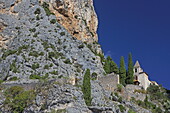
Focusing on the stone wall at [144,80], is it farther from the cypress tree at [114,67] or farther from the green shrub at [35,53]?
the green shrub at [35,53]

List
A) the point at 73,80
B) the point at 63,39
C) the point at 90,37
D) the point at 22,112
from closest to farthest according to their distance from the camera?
the point at 22,112 → the point at 73,80 → the point at 63,39 → the point at 90,37

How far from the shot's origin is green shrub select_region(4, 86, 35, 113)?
32.8 metres

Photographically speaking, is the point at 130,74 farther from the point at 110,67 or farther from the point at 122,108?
the point at 122,108

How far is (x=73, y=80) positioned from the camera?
35719 millimetres

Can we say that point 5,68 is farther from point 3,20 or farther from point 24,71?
point 3,20

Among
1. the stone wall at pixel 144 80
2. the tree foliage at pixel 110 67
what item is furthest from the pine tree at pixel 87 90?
the stone wall at pixel 144 80

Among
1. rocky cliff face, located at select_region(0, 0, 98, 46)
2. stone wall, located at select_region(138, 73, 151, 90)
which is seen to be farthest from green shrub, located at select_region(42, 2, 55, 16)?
stone wall, located at select_region(138, 73, 151, 90)

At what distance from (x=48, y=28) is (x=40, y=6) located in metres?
7.37

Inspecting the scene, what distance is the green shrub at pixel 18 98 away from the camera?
32781 mm

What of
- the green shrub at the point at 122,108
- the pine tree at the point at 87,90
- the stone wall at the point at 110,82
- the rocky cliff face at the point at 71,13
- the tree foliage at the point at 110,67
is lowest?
the green shrub at the point at 122,108

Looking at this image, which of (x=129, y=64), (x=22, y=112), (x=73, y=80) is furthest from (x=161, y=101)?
(x=22, y=112)

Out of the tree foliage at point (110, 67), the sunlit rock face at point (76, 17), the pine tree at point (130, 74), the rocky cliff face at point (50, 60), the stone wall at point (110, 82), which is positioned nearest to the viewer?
the rocky cliff face at point (50, 60)

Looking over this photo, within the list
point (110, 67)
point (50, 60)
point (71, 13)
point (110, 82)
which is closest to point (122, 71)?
point (110, 67)

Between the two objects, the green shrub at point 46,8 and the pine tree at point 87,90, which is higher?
the green shrub at point 46,8
